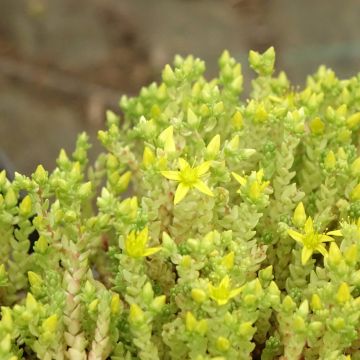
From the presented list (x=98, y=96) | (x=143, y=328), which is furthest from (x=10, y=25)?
(x=143, y=328)

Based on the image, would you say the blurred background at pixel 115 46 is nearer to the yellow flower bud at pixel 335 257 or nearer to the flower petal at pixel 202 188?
the flower petal at pixel 202 188

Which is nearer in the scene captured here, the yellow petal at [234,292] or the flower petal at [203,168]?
the yellow petal at [234,292]

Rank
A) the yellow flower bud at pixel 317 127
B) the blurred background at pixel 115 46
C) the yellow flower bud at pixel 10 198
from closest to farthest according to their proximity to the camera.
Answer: the yellow flower bud at pixel 10 198
the yellow flower bud at pixel 317 127
the blurred background at pixel 115 46

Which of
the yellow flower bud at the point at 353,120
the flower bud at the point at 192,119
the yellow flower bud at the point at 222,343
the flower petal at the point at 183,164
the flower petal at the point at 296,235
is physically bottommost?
the yellow flower bud at the point at 222,343

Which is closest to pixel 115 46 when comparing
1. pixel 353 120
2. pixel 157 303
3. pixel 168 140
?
pixel 353 120

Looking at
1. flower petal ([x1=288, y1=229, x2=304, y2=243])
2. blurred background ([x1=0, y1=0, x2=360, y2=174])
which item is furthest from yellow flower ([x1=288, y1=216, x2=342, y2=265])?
blurred background ([x1=0, y1=0, x2=360, y2=174])

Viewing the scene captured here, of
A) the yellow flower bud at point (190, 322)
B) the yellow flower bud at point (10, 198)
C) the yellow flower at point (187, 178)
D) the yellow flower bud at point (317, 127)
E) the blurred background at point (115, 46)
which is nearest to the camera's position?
the yellow flower bud at point (190, 322)

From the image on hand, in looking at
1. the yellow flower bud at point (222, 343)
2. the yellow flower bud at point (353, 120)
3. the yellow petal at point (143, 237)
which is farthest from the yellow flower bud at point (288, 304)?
the yellow flower bud at point (353, 120)

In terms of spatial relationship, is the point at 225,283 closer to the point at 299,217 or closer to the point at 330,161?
the point at 299,217
